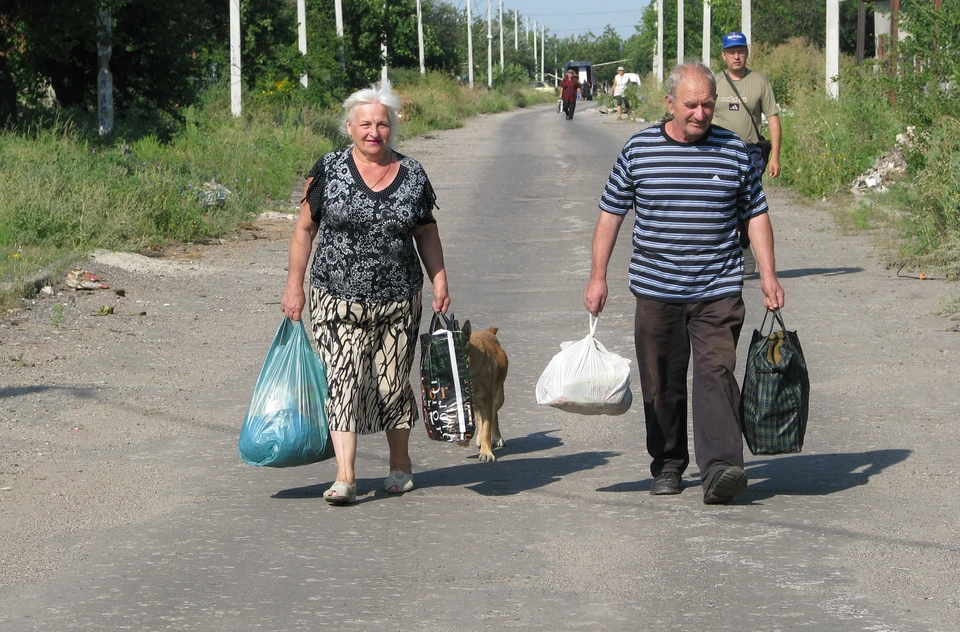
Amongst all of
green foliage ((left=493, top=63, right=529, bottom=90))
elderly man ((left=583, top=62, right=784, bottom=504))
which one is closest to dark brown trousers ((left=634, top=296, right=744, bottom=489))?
elderly man ((left=583, top=62, right=784, bottom=504))

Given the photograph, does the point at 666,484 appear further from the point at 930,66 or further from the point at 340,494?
the point at 930,66

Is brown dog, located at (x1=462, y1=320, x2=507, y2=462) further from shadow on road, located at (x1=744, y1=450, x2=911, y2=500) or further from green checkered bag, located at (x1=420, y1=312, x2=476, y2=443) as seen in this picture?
shadow on road, located at (x1=744, y1=450, x2=911, y2=500)

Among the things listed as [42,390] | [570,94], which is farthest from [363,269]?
[570,94]

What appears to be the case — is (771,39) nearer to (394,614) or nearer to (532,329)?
(532,329)

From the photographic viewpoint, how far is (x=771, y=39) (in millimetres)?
48781

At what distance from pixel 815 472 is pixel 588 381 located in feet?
4.27

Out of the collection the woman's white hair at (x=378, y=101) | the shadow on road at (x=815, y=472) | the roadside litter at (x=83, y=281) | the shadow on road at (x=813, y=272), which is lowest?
the shadow on road at (x=815, y=472)

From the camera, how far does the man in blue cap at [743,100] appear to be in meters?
10.9

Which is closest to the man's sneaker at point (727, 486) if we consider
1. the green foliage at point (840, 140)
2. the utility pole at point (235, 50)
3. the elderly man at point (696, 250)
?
the elderly man at point (696, 250)

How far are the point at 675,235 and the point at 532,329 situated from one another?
453 cm

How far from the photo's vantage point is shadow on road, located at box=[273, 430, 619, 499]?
247 inches

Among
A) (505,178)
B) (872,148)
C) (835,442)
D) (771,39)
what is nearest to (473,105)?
(771,39)

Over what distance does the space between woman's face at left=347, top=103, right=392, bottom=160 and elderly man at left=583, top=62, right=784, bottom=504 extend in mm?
1006

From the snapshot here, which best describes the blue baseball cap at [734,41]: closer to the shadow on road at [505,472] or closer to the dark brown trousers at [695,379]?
the shadow on road at [505,472]
